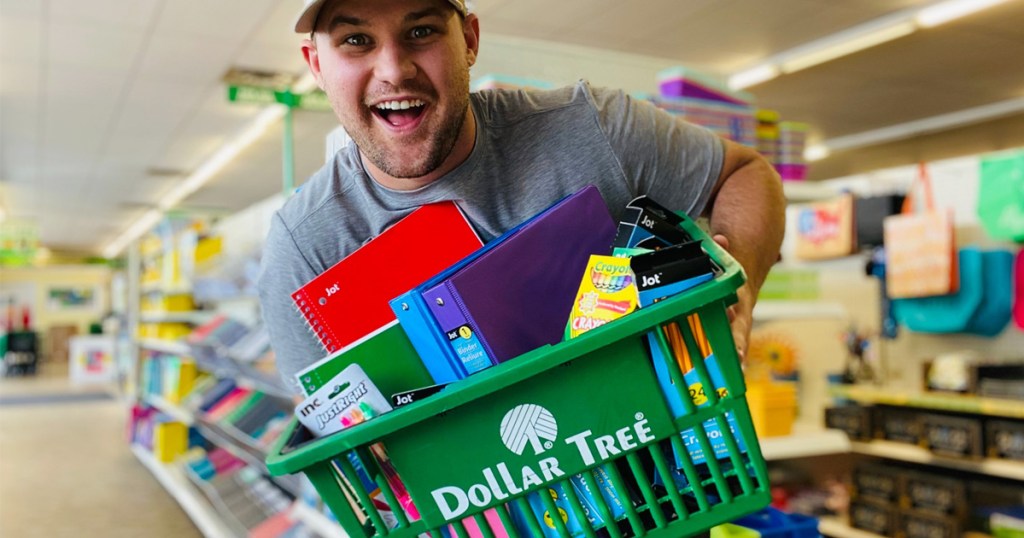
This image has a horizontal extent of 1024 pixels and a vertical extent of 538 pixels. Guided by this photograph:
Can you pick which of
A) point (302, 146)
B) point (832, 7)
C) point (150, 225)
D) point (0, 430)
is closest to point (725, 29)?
point (832, 7)

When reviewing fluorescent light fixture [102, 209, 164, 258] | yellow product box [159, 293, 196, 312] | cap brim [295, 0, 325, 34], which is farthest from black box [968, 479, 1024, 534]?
fluorescent light fixture [102, 209, 164, 258]

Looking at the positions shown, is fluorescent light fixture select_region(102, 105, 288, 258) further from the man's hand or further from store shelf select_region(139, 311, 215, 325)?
the man's hand

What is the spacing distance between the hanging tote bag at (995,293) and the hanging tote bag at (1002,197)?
0.47ft

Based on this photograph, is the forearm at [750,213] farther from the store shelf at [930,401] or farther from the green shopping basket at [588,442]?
the store shelf at [930,401]

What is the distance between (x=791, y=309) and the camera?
333cm

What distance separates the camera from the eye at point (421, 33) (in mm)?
1079

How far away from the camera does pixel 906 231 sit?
382cm

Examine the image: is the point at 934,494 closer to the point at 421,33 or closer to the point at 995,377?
the point at 995,377

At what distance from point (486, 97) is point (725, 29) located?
606 cm

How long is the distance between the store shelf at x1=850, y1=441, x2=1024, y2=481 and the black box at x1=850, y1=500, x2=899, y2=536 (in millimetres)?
244

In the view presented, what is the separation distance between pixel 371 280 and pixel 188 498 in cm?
584

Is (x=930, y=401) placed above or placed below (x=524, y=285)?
below

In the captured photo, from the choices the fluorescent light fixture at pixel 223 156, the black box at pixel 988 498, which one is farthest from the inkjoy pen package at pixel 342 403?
the fluorescent light fixture at pixel 223 156

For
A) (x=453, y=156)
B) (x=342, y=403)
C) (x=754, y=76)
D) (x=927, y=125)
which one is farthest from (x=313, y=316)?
(x=927, y=125)
